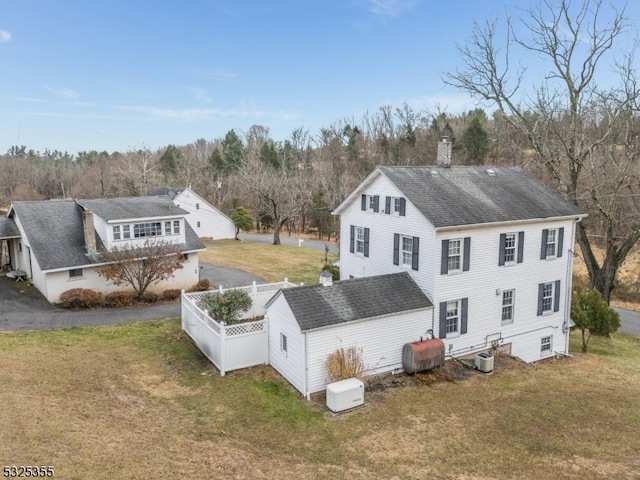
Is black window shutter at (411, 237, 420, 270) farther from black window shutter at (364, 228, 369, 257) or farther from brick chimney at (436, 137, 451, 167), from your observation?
brick chimney at (436, 137, 451, 167)

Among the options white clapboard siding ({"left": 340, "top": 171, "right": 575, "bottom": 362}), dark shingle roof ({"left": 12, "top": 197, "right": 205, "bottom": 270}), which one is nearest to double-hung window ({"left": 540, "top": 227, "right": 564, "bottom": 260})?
white clapboard siding ({"left": 340, "top": 171, "right": 575, "bottom": 362})

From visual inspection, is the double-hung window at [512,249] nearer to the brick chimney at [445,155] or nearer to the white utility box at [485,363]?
the white utility box at [485,363]

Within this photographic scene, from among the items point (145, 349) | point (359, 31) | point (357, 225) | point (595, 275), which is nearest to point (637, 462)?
point (357, 225)

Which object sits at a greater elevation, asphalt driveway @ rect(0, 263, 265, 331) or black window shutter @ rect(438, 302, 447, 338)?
black window shutter @ rect(438, 302, 447, 338)

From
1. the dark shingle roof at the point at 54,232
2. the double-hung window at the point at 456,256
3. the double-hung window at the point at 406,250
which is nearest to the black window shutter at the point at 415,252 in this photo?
the double-hung window at the point at 406,250

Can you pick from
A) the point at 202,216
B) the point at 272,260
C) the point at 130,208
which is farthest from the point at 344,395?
the point at 202,216
